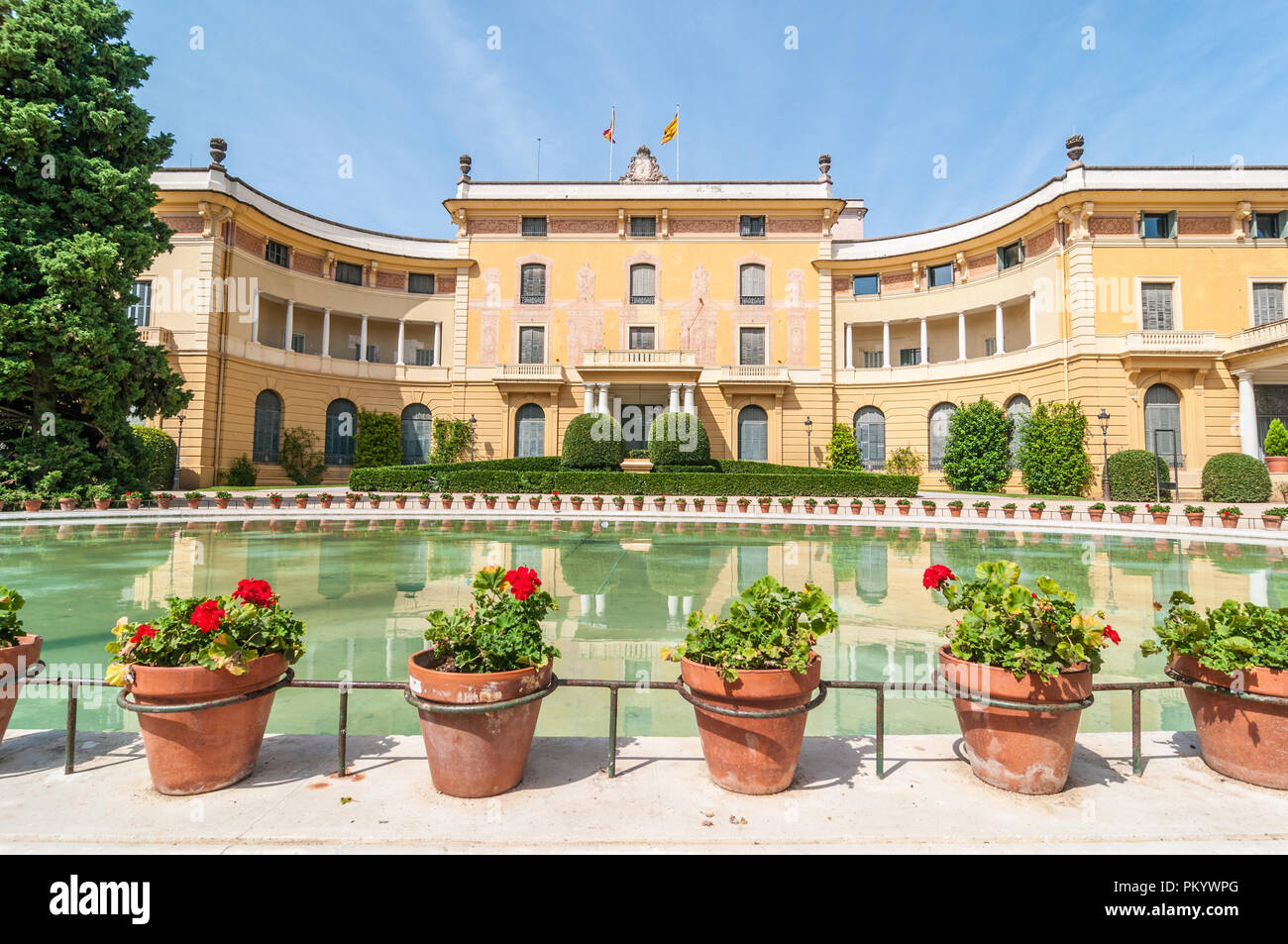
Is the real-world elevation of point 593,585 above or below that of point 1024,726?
below

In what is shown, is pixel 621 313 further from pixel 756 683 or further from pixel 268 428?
pixel 756 683

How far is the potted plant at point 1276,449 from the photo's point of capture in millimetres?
22562

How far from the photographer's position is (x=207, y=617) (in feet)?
8.82

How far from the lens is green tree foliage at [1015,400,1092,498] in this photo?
2497cm

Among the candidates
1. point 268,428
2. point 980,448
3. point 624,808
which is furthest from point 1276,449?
point 268,428

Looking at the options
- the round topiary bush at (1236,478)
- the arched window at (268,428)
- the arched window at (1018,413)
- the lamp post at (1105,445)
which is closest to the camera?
the round topiary bush at (1236,478)

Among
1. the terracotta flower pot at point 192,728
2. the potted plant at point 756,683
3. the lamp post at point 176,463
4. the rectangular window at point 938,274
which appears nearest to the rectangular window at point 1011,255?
the rectangular window at point 938,274

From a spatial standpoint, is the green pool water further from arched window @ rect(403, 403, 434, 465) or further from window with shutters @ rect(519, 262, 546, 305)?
window with shutters @ rect(519, 262, 546, 305)

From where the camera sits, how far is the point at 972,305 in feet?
100

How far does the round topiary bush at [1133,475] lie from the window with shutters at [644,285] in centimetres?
2148

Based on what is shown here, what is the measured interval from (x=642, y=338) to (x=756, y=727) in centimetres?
3069

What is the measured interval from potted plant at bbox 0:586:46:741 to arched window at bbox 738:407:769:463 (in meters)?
29.6

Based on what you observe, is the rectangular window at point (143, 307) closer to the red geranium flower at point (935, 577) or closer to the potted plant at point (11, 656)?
the potted plant at point (11, 656)

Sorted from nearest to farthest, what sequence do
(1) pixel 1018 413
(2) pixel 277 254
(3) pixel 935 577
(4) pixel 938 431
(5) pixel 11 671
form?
(5) pixel 11 671, (3) pixel 935 577, (1) pixel 1018 413, (2) pixel 277 254, (4) pixel 938 431
